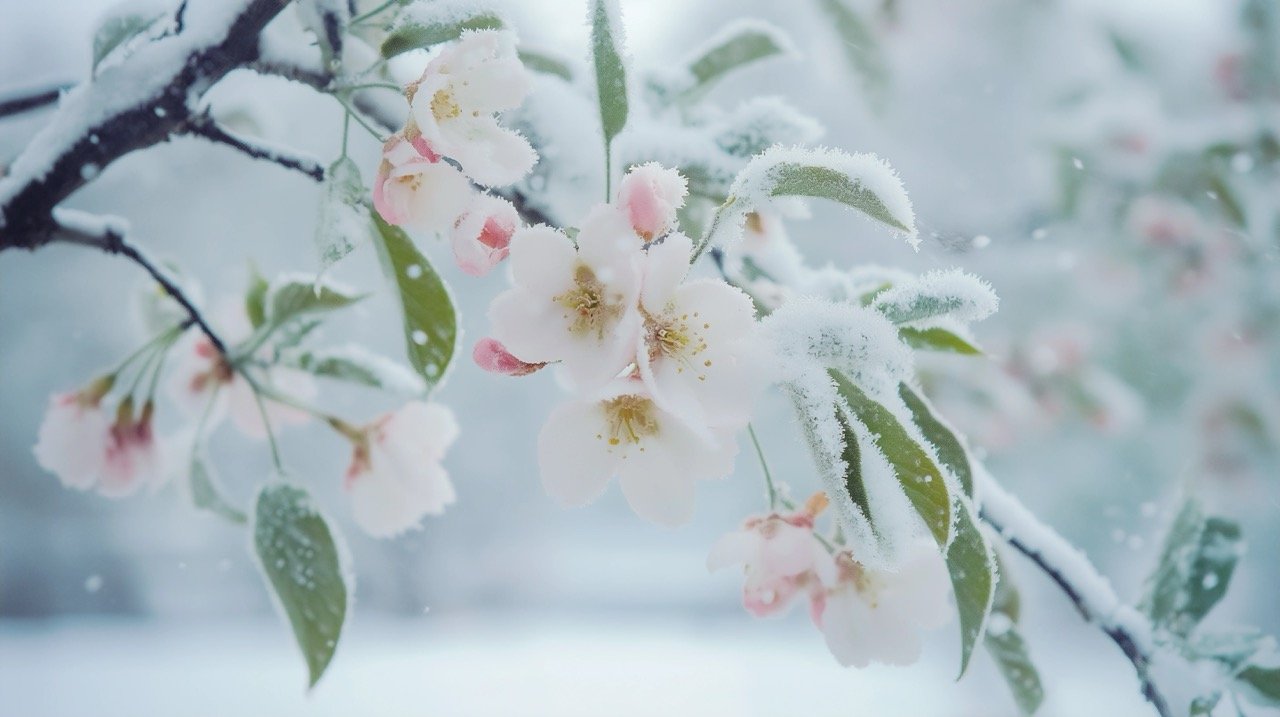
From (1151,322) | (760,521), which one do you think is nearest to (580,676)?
(1151,322)

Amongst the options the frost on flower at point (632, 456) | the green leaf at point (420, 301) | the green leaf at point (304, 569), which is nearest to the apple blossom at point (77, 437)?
the green leaf at point (304, 569)

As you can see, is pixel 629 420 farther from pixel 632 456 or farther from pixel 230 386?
pixel 230 386

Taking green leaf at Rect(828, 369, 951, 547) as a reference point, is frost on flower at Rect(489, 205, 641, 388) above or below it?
above

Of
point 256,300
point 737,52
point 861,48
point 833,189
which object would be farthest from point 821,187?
point 861,48

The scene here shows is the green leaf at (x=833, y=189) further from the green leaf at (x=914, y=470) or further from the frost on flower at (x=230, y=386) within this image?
the frost on flower at (x=230, y=386)

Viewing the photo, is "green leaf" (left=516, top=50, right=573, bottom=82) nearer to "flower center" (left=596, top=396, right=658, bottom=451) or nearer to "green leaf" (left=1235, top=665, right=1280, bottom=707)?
"flower center" (left=596, top=396, right=658, bottom=451)

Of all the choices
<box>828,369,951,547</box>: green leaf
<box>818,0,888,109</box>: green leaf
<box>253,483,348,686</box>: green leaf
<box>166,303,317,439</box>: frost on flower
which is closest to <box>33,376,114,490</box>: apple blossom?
<box>166,303,317,439</box>: frost on flower
